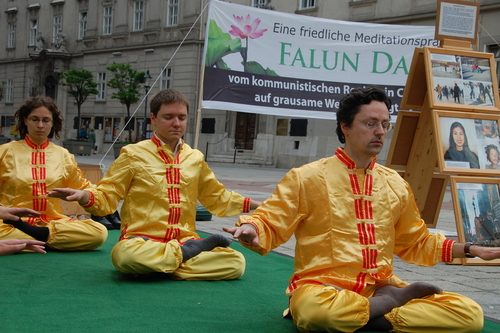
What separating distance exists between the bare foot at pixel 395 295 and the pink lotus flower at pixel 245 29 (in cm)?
507

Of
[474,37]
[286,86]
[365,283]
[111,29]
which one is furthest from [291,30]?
[111,29]

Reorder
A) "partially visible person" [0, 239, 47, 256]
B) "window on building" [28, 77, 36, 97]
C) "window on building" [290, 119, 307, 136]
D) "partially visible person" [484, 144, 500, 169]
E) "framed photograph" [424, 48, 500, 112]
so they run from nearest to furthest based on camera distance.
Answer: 1. "partially visible person" [0, 239, 47, 256]
2. "partially visible person" [484, 144, 500, 169]
3. "framed photograph" [424, 48, 500, 112]
4. "window on building" [290, 119, 307, 136]
5. "window on building" [28, 77, 36, 97]

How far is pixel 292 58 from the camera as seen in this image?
8094 millimetres

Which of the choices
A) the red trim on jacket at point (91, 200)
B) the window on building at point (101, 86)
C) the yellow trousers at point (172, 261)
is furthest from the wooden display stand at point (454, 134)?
the window on building at point (101, 86)

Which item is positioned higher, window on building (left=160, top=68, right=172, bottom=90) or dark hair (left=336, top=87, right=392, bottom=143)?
window on building (left=160, top=68, right=172, bottom=90)

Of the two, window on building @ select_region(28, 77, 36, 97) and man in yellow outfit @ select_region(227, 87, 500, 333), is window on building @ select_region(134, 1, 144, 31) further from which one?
man in yellow outfit @ select_region(227, 87, 500, 333)

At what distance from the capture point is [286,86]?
26.4 ft

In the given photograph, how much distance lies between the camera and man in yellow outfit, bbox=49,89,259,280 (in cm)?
442

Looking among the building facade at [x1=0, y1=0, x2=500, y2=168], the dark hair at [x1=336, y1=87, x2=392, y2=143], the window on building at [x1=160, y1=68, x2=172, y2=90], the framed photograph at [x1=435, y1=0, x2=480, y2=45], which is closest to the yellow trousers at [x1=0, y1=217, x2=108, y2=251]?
the dark hair at [x1=336, y1=87, x2=392, y2=143]

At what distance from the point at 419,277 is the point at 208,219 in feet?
13.0

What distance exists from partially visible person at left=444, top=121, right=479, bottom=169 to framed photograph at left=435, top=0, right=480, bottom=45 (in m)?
1.11

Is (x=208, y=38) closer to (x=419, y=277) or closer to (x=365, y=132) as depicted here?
(x=419, y=277)

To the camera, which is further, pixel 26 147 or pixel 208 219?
pixel 208 219

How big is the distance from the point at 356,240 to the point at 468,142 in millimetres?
3092
